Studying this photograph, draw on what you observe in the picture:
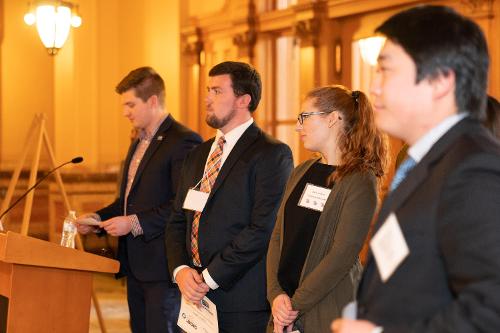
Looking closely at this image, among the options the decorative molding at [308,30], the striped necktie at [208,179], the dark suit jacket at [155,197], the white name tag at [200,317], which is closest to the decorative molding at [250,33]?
the decorative molding at [308,30]

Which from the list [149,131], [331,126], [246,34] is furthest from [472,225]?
[246,34]

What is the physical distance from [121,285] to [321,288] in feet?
18.8

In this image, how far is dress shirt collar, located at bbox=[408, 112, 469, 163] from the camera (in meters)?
1.33

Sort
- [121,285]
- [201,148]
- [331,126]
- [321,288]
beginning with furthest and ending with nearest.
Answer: [121,285] → [201,148] → [331,126] → [321,288]

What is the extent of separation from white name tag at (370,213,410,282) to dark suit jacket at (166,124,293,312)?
1557mm

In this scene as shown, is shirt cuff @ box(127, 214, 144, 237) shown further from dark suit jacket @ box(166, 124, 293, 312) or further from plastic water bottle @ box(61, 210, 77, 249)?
dark suit jacket @ box(166, 124, 293, 312)

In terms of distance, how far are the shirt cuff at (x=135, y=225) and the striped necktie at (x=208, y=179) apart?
60 centimetres

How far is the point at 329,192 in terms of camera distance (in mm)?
2457

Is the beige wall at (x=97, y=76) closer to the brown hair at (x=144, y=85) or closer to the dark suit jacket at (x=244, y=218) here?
the brown hair at (x=144, y=85)

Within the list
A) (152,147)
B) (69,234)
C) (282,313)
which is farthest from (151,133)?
(282,313)

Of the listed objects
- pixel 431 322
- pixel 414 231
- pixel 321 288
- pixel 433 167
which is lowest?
pixel 321 288

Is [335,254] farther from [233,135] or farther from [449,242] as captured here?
[449,242]

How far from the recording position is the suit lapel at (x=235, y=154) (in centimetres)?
303

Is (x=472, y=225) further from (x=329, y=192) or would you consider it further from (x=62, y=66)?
(x=62, y=66)
